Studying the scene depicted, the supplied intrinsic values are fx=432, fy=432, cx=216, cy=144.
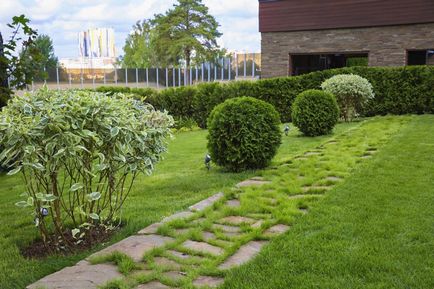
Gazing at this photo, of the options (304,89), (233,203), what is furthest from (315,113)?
(233,203)

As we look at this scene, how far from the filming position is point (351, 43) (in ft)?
53.9

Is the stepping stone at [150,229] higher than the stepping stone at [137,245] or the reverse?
the reverse

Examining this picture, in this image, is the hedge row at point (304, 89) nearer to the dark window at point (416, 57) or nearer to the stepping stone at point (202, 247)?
the dark window at point (416, 57)

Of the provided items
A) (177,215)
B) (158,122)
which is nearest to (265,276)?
(177,215)

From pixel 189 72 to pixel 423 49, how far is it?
22.4m

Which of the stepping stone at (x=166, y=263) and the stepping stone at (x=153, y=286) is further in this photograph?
the stepping stone at (x=166, y=263)

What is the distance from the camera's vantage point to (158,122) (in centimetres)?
398

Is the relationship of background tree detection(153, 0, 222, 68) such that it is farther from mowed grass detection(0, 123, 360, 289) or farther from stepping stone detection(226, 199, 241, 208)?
stepping stone detection(226, 199, 241, 208)

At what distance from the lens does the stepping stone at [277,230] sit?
362cm

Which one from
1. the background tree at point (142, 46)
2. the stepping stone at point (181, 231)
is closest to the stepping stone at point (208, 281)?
the stepping stone at point (181, 231)

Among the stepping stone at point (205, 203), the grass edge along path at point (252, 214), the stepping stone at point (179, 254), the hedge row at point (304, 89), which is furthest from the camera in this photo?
the hedge row at point (304, 89)

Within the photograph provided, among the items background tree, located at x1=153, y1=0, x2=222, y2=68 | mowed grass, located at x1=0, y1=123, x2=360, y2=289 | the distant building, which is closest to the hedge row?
mowed grass, located at x1=0, y1=123, x2=360, y2=289

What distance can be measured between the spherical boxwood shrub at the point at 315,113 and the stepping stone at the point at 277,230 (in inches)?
237

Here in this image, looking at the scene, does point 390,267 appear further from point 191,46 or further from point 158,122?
point 191,46
